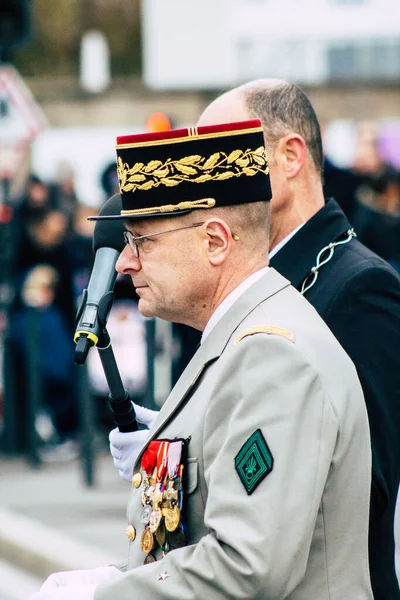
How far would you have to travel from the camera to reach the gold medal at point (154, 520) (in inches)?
99.2

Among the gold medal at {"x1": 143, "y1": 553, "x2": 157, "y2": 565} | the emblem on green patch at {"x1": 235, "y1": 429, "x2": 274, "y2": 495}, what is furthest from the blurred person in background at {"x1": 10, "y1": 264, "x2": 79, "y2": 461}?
the emblem on green patch at {"x1": 235, "y1": 429, "x2": 274, "y2": 495}

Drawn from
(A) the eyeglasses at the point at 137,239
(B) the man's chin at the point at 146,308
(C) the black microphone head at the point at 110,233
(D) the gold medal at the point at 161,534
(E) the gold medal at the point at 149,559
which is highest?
(A) the eyeglasses at the point at 137,239

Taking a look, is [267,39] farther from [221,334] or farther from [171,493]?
[171,493]

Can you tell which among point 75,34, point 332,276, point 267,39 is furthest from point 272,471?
point 75,34

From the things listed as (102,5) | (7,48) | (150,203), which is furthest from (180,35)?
(150,203)

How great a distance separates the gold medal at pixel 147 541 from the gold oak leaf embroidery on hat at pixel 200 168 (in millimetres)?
Result: 695

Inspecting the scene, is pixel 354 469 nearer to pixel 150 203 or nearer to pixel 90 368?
pixel 150 203

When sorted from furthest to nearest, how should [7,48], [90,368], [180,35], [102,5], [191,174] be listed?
[102,5] < [180,35] < [7,48] < [90,368] < [191,174]

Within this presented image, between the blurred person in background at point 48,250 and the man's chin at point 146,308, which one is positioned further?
the blurred person in background at point 48,250

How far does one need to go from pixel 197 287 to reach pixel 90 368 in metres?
7.39

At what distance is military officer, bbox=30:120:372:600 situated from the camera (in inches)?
89.7

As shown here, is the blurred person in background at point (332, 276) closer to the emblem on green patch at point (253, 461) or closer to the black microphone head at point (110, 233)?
the black microphone head at point (110, 233)

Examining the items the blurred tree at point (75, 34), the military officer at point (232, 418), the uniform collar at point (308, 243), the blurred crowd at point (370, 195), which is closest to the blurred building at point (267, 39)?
the blurred tree at point (75, 34)

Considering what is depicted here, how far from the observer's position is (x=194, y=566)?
2303 millimetres
